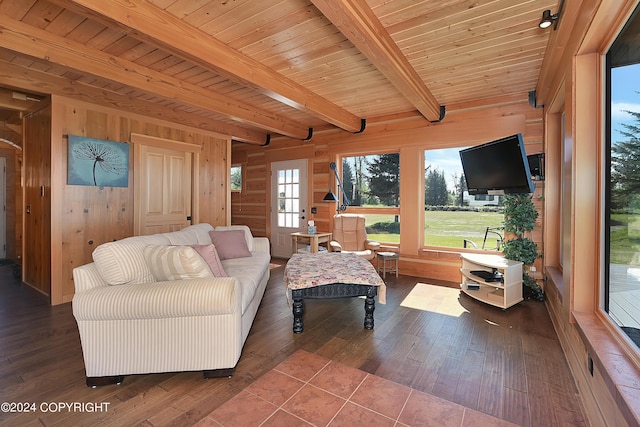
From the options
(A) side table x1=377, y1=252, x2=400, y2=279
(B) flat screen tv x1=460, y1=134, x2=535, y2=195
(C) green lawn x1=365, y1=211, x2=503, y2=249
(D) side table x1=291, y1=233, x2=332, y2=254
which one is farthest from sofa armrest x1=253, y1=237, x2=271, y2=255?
(B) flat screen tv x1=460, y1=134, x2=535, y2=195

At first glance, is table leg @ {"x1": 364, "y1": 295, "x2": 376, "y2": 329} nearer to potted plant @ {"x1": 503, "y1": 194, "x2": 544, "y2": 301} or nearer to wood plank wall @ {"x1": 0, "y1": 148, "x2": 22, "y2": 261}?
potted plant @ {"x1": 503, "y1": 194, "x2": 544, "y2": 301}

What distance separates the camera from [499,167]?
3273 millimetres

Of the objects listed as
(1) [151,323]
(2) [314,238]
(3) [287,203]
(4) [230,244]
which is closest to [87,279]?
(1) [151,323]

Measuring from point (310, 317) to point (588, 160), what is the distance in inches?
99.0

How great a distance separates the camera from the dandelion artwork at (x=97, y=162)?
3.44 metres

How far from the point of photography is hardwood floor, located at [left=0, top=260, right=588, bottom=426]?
1637 mm

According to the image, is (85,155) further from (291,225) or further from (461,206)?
(461,206)

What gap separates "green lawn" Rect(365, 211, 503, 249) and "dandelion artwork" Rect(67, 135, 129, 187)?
163 inches

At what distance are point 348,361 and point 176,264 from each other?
1.40m

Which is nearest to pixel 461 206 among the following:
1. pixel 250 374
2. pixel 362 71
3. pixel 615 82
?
pixel 362 71

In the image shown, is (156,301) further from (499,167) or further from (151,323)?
(499,167)

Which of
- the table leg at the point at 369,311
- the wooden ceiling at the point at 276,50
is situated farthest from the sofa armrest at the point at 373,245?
the wooden ceiling at the point at 276,50

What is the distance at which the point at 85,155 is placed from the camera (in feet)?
11.6

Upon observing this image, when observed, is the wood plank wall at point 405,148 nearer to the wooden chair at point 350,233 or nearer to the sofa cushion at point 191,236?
the wooden chair at point 350,233
